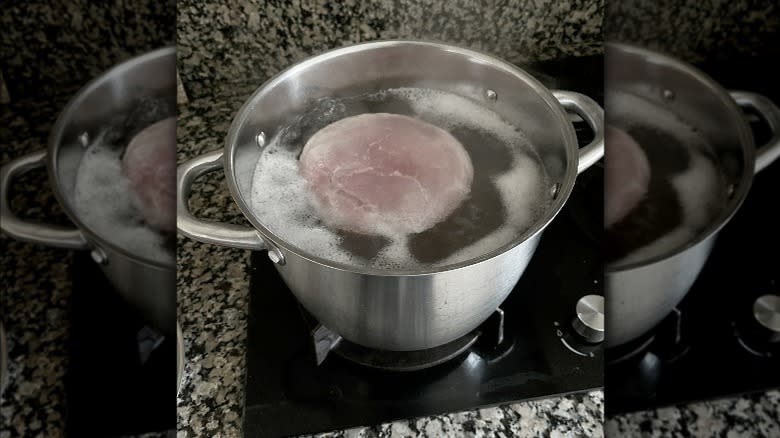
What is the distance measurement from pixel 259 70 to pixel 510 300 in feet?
1.48

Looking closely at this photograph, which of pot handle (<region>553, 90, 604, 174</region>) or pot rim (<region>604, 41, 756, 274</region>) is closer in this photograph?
pot rim (<region>604, 41, 756, 274</region>)

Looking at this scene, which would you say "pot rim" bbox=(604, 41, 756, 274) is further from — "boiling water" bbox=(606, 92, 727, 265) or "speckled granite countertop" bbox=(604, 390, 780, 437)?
"speckled granite countertop" bbox=(604, 390, 780, 437)

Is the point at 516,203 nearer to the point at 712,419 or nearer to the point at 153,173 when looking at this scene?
the point at 712,419

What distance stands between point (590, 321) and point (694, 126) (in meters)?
0.28

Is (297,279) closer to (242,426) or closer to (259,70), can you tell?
(242,426)

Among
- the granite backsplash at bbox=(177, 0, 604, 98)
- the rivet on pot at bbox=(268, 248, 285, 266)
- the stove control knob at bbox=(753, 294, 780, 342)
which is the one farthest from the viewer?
the granite backsplash at bbox=(177, 0, 604, 98)

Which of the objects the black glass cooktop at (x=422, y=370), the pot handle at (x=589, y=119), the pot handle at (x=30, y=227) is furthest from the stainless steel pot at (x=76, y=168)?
the pot handle at (x=589, y=119)

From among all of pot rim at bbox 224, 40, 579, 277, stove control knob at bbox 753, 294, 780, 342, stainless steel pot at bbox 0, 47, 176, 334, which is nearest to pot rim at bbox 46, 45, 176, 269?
stainless steel pot at bbox 0, 47, 176, 334

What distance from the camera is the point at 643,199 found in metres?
0.46

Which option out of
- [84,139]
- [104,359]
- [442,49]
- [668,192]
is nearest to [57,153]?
[84,139]

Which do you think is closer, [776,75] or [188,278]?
[776,75]

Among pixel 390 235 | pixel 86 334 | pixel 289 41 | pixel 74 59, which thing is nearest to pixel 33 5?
pixel 74 59

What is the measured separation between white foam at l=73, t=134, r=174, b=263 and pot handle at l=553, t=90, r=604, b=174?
1.25 ft

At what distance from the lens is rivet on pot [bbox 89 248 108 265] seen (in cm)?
38
